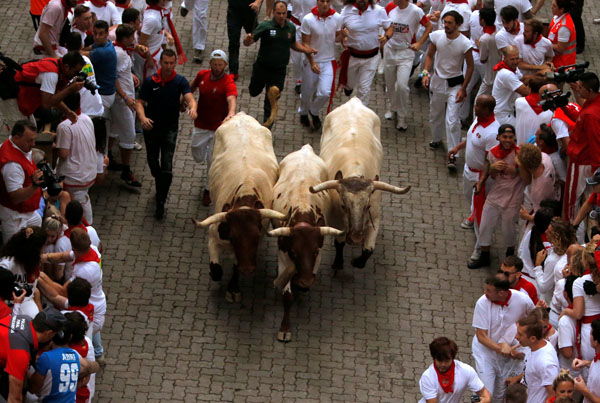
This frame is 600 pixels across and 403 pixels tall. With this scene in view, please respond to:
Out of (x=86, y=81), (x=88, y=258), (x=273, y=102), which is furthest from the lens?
(x=273, y=102)

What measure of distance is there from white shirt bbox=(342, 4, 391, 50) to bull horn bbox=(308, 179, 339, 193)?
4.37m

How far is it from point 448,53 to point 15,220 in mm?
7270

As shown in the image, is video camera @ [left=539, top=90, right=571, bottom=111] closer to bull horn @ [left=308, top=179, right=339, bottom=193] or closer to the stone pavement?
the stone pavement

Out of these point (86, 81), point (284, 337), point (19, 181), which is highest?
point (86, 81)

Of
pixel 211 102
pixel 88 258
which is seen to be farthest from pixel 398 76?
pixel 88 258

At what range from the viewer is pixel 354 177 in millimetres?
12812

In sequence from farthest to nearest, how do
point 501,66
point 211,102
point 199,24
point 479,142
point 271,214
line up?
point 199,24 → point 501,66 → point 211,102 → point 479,142 → point 271,214

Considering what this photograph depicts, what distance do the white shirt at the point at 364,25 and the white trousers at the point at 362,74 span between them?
0.23 m

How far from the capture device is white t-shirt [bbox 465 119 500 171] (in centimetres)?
1349

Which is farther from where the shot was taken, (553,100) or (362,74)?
(362,74)

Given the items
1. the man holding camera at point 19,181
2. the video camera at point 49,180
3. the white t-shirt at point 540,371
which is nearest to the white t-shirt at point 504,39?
the white t-shirt at point 540,371

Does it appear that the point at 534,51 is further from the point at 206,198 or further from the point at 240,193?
the point at 240,193

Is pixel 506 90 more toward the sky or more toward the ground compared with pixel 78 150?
more toward the sky

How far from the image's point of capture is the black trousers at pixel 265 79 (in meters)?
16.2
